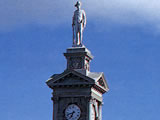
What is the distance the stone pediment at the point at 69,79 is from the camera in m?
54.7

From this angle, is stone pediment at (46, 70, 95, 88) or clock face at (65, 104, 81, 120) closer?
stone pediment at (46, 70, 95, 88)

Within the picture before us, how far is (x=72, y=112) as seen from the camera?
55.6 metres

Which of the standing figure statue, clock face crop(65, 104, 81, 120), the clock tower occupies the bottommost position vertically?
clock face crop(65, 104, 81, 120)

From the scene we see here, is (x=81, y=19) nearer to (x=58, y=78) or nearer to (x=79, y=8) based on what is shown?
(x=79, y=8)

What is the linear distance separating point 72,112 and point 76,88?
87.4 inches

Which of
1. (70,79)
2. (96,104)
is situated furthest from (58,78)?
(96,104)

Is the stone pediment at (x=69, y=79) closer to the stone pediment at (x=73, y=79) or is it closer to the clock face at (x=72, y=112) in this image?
the stone pediment at (x=73, y=79)

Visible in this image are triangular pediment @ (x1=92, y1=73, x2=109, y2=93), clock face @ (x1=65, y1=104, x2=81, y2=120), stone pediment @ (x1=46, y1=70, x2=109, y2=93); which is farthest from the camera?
triangular pediment @ (x1=92, y1=73, x2=109, y2=93)

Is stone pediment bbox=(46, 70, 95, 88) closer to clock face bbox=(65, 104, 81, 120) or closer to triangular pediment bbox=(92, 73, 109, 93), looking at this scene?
triangular pediment bbox=(92, 73, 109, 93)

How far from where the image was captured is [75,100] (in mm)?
55625

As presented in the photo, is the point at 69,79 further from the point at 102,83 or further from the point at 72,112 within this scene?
the point at 102,83

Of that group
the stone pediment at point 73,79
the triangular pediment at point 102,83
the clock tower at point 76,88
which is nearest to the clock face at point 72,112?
the clock tower at point 76,88

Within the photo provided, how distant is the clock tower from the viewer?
2164 inches

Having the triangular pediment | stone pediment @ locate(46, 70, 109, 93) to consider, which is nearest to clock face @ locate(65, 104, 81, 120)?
stone pediment @ locate(46, 70, 109, 93)
